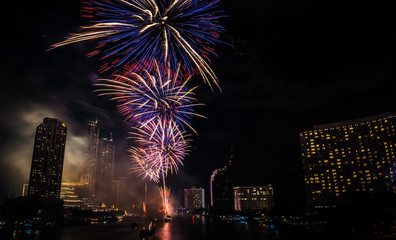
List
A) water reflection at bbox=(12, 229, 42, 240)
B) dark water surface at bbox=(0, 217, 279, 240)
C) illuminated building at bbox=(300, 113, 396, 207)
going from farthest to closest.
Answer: illuminated building at bbox=(300, 113, 396, 207)
dark water surface at bbox=(0, 217, 279, 240)
water reflection at bbox=(12, 229, 42, 240)

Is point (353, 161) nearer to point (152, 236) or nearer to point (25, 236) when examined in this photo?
point (152, 236)

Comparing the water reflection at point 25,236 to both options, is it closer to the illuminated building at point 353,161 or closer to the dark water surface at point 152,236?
the dark water surface at point 152,236

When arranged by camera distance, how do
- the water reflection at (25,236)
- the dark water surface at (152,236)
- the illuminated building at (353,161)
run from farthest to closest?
1. the illuminated building at (353,161)
2. the dark water surface at (152,236)
3. the water reflection at (25,236)

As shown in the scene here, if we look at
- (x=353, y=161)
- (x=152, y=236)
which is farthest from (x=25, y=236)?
(x=353, y=161)

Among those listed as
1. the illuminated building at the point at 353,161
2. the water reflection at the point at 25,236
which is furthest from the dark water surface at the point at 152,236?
the illuminated building at the point at 353,161

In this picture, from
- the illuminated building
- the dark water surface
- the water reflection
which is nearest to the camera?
the water reflection

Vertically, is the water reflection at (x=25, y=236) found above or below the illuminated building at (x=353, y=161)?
below

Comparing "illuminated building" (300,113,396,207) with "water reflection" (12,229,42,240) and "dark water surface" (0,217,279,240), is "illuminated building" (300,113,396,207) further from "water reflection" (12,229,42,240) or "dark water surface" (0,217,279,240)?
"water reflection" (12,229,42,240)

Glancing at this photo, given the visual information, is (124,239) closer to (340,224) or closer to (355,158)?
(340,224)

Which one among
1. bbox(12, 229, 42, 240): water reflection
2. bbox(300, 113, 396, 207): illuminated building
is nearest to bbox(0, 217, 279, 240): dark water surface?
bbox(12, 229, 42, 240): water reflection
